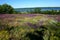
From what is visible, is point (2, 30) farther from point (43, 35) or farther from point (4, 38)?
point (43, 35)

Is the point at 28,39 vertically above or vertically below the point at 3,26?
below

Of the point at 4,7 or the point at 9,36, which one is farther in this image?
the point at 4,7

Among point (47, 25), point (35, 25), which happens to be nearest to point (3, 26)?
point (35, 25)

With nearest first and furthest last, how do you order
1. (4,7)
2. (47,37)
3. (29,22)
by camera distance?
(47,37), (29,22), (4,7)

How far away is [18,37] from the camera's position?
16.0 ft

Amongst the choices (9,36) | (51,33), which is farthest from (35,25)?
(9,36)

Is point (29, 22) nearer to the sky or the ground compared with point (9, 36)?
nearer to the sky

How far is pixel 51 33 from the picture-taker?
191 inches

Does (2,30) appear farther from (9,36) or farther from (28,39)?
(28,39)

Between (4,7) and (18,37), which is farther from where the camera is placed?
(4,7)

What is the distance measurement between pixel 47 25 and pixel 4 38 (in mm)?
1392

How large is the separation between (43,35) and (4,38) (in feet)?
3.95

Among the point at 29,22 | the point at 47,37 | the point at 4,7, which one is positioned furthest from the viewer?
the point at 4,7

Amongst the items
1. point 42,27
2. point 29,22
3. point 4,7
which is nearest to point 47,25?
point 42,27
